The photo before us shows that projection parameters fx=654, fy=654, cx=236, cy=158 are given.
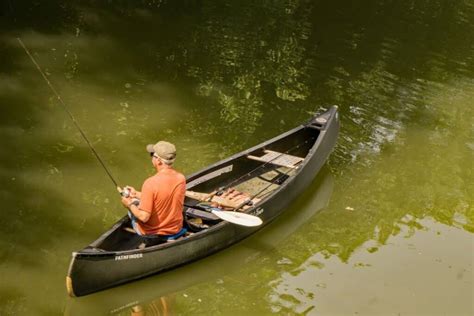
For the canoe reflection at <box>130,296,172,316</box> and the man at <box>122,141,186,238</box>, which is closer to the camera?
the man at <box>122,141,186,238</box>

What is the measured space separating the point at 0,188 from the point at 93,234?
75.8 inches

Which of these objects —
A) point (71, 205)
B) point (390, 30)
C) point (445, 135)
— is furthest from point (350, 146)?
point (390, 30)

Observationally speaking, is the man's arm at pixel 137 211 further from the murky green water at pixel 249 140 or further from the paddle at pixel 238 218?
the paddle at pixel 238 218

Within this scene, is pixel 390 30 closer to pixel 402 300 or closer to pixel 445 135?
pixel 445 135

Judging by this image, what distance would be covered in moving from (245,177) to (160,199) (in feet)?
10.9

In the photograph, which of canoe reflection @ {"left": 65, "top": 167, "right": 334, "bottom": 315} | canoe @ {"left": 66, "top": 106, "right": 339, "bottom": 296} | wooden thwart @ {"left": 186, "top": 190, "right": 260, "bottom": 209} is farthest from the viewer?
wooden thwart @ {"left": 186, "top": 190, "right": 260, "bottom": 209}

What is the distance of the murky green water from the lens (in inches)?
364

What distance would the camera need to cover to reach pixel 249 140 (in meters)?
13.6

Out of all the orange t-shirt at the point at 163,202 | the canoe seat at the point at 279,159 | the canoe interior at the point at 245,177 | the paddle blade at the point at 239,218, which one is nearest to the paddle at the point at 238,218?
the paddle blade at the point at 239,218

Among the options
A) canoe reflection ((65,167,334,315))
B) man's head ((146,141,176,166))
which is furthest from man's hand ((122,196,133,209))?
canoe reflection ((65,167,334,315))

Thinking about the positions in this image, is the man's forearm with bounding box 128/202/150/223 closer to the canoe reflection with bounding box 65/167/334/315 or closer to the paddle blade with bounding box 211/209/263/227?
the canoe reflection with bounding box 65/167/334/315

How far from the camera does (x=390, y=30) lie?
74.0ft

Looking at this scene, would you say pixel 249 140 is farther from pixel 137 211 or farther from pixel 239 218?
pixel 137 211

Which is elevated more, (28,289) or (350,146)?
(350,146)
